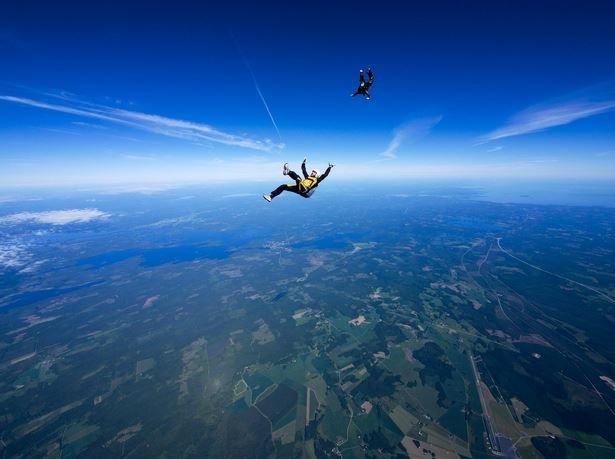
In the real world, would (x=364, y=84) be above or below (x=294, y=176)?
above

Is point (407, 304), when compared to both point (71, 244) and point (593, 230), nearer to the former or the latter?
point (593, 230)

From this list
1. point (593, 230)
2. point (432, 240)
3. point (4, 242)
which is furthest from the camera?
point (4, 242)

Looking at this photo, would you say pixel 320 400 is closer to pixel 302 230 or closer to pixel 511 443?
pixel 511 443

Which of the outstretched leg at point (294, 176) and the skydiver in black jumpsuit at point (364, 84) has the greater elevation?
the skydiver in black jumpsuit at point (364, 84)

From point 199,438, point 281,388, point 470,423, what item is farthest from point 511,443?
point 199,438

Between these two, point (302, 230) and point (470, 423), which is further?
point (302, 230)

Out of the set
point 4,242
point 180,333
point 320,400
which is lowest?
point 4,242

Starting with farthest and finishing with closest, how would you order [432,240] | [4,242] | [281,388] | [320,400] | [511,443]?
[4,242] → [432,240] → [281,388] → [320,400] → [511,443]

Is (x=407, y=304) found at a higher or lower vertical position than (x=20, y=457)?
higher

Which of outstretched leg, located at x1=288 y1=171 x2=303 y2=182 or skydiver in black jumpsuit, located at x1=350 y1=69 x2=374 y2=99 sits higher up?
skydiver in black jumpsuit, located at x1=350 y1=69 x2=374 y2=99
